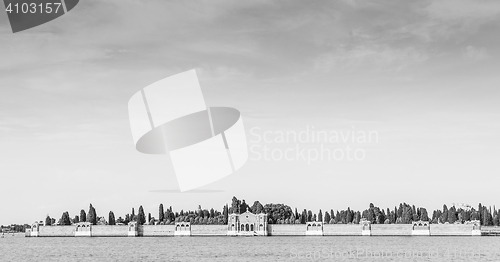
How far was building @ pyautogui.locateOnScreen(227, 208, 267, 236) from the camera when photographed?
93500 millimetres

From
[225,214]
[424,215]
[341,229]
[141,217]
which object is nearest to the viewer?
[341,229]

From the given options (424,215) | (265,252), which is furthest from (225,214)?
(265,252)

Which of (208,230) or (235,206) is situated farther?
(235,206)

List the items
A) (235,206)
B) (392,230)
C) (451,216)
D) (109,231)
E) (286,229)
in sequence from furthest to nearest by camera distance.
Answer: (235,206), (109,231), (451,216), (286,229), (392,230)

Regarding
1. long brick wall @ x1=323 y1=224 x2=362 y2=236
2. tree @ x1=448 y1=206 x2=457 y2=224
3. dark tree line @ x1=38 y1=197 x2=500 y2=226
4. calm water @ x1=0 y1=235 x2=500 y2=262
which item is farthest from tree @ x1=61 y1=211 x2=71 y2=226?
tree @ x1=448 y1=206 x2=457 y2=224

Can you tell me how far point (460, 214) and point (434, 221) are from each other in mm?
4128

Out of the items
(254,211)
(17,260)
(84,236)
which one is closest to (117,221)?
(84,236)

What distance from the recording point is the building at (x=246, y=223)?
93.5 metres

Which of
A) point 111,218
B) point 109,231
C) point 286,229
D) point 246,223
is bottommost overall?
point 286,229

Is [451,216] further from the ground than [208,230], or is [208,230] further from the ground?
[451,216]

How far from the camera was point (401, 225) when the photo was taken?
300ft

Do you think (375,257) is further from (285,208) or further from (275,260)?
(285,208)

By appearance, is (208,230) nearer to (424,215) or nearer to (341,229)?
(341,229)

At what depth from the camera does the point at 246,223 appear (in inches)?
3688
